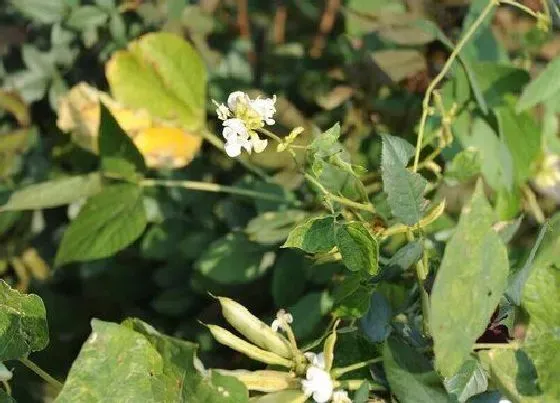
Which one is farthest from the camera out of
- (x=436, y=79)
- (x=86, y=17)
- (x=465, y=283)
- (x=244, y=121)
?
(x=86, y=17)

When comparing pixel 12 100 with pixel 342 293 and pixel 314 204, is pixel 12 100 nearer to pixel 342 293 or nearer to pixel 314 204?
pixel 314 204

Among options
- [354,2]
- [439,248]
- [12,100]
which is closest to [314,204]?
[439,248]

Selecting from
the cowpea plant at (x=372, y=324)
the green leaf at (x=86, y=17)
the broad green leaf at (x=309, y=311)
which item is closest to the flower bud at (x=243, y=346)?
the cowpea plant at (x=372, y=324)

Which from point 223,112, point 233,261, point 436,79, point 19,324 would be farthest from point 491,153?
point 19,324

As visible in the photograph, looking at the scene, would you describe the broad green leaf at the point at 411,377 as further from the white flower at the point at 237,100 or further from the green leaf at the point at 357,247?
the white flower at the point at 237,100

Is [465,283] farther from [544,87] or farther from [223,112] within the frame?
[544,87]

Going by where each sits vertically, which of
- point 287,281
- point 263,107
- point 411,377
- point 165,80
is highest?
point 263,107
